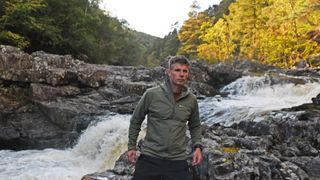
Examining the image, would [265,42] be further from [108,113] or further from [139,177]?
[139,177]

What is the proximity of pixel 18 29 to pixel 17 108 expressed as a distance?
32.3ft

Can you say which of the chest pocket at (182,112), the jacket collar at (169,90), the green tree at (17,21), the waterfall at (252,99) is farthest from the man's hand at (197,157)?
the green tree at (17,21)

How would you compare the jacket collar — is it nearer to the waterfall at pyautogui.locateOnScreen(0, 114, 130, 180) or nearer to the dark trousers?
the dark trousers

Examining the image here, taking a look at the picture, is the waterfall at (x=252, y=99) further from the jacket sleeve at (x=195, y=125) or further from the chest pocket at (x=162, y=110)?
the chest pocket at (x=162, y=110)

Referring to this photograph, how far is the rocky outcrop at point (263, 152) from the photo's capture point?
6.28 meters

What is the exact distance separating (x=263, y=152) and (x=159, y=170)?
3.86 metres

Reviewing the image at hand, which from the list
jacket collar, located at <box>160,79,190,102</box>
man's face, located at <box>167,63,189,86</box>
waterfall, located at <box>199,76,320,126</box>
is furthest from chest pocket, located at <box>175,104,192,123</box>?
waterfall, located at <box>199,76,320,126</box>

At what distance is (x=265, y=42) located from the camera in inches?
1377

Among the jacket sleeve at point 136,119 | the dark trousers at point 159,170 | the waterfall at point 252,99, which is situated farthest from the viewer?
the waterfall at point 252,99

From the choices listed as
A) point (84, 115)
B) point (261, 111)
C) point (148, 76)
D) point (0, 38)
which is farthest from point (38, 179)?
point (0, 38)

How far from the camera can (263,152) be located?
7.06 m

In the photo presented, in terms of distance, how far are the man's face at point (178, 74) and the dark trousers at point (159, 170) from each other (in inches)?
34.8

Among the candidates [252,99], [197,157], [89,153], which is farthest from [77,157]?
[252,99]

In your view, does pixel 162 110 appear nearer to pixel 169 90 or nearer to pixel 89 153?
pixel 169 90
